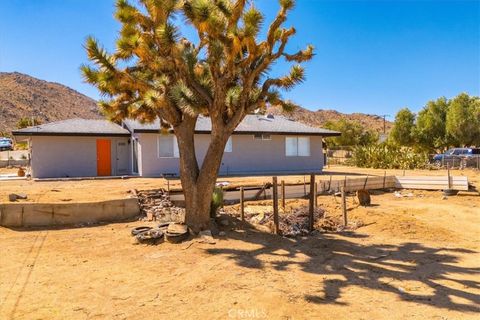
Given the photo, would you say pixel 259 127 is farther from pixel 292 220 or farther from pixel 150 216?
pixel 150 216

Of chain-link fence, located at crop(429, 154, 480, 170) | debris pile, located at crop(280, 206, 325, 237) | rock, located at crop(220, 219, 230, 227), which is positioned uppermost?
chain-link fence, located at crop(429, 154, 480, 170)

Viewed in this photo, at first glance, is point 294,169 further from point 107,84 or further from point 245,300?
point 245,300

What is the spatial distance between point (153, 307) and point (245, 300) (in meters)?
1.36

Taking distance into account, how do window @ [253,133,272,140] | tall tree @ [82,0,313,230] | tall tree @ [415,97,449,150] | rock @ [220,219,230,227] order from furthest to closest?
tall tree @ [415,97,449,150] < window @ [253,133,272,140] < rock @ [220,219,230,227] < tall tree @ [82,0,313,230]

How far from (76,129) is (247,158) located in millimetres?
9210

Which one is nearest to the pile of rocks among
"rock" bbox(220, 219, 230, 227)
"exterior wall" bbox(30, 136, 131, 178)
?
"rock" bbox(220, 219, 230, 227)

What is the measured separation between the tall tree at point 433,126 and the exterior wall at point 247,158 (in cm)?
1960

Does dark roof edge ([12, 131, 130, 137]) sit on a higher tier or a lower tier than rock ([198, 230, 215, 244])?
higher

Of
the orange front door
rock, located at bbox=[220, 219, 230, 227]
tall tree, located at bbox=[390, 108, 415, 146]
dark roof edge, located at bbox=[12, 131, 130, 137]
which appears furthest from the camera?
tall tree, located at bbox=[390, 108, 415, 146]

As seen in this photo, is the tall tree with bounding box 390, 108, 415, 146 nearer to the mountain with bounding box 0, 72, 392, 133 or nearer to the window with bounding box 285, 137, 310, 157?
the window with bounding box 285, 137, 310, 157

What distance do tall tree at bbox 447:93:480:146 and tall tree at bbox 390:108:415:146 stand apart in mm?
4174

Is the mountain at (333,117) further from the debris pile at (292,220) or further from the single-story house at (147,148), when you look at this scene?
the debris pile at (292,220)

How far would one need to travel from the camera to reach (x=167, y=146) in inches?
827

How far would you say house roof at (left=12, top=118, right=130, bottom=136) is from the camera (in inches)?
770
